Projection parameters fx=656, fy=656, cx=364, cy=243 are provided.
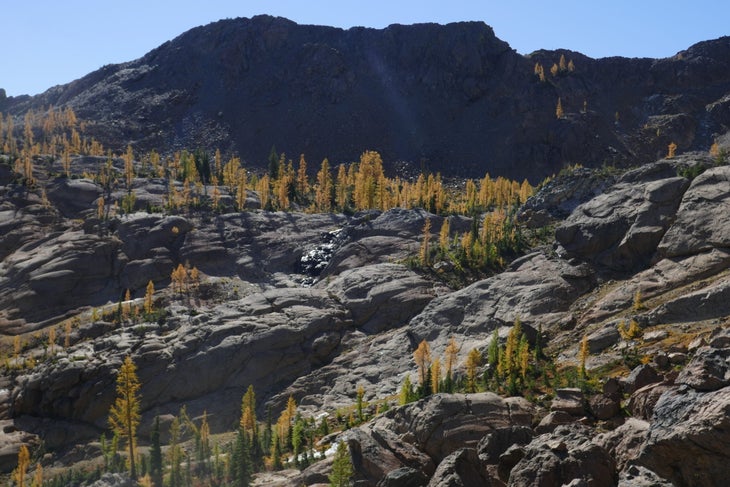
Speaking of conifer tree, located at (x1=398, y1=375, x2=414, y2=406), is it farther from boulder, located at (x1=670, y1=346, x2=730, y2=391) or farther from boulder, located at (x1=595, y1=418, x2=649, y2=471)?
boulder, located at (x1=670, y1=346, x2=730, y2=391)

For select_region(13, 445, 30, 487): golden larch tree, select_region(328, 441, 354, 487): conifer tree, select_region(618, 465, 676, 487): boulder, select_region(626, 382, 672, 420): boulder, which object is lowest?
select_region(13, 445, 30, 487): golden larch tree

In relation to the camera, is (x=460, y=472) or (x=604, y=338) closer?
(x=460, y=472)

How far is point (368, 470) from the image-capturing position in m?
49.0

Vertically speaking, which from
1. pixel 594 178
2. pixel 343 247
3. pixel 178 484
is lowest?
pixel 178 484

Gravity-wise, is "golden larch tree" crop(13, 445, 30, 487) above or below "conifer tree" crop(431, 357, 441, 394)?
below

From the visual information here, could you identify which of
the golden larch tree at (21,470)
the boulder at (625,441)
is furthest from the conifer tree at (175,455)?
the boulder at (625,441)

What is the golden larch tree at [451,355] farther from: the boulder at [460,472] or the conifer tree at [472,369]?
the boulder at [460,472]

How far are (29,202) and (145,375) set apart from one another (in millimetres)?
105520

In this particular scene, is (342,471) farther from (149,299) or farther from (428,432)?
(149,299)

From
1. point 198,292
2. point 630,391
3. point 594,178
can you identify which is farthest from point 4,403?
point 594,178

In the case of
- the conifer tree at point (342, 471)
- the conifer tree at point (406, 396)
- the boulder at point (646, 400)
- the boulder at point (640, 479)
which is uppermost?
the boulder at point (640, 479)

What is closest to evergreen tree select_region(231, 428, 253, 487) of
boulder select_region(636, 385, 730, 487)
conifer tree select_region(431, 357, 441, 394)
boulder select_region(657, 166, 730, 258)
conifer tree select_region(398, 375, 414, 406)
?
conifer tree select_region(398, 375, 414, 406)

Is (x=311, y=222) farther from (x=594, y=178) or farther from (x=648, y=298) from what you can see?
(x=648, y=298)

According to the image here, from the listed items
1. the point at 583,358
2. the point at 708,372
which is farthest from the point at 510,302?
the point at 708,372
